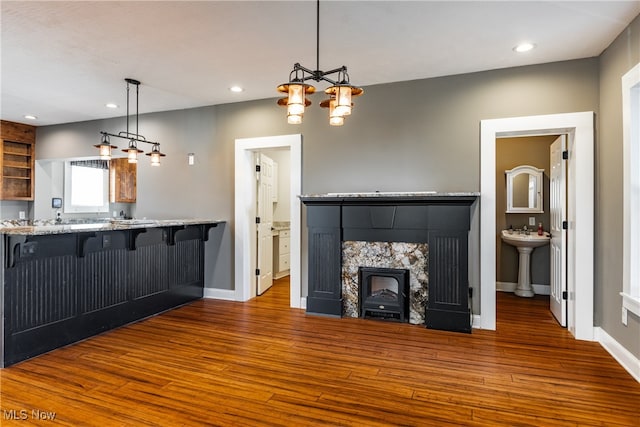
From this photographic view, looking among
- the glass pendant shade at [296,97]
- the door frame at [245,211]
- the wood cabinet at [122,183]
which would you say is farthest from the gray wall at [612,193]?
the wood cabinet at [122,183]

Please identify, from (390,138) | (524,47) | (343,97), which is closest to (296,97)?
(343,97)

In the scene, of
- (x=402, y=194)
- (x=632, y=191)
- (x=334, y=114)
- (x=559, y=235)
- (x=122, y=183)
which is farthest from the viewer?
(x=122, y=183)

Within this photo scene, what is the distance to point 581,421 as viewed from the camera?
80.4 inches

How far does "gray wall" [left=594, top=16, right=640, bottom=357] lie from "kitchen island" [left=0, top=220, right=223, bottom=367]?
4376mm

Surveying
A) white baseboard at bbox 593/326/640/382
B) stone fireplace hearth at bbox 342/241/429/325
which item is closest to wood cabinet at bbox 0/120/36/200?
stone fireplace hearth at bbox 342/241/429/325

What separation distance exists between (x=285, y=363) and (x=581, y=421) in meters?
1.97

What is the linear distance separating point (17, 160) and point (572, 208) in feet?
27.3

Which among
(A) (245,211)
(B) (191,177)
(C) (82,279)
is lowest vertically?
(C) (82,279)

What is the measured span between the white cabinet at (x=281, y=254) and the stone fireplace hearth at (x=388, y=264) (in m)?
2.47

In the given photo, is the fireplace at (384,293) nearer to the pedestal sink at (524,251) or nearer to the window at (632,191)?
the window at (632,191)

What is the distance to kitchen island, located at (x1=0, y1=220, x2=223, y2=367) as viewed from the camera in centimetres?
275

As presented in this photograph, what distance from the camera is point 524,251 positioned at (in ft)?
16.3

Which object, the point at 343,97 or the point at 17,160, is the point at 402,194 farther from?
the point at 17,160

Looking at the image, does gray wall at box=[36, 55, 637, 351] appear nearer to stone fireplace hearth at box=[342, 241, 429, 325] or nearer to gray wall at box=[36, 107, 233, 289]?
gray wall at box=[36, 107, 233, 289]
